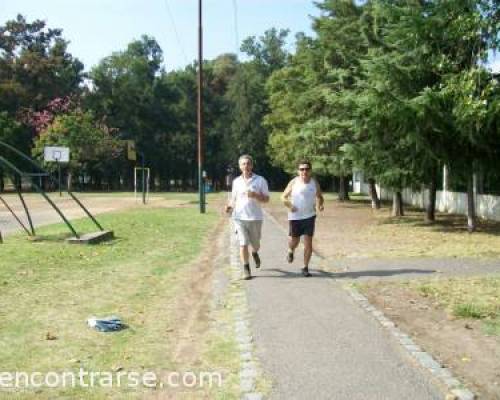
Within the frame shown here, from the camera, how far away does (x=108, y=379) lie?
17.3ft

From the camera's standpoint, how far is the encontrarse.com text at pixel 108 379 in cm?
514

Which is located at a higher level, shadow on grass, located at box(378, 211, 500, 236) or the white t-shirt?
the white t-shirt

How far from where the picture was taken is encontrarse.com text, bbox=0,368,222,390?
16.9 ft

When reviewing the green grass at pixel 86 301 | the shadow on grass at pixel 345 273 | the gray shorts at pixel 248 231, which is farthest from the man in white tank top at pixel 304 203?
the green grass at pixel 86 301

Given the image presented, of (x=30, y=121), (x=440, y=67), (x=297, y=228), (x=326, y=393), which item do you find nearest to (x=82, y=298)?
(x=297, y=228)

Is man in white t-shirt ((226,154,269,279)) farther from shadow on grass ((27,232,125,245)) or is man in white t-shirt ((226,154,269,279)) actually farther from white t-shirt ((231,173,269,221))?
shadow on grass ((27,232,125,245))

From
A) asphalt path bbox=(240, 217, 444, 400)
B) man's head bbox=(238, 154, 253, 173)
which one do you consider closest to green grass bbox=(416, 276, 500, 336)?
asphalt path bbox=(240, 217, 444, 400)

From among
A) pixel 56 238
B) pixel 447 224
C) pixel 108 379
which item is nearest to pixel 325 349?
pixel 108 379

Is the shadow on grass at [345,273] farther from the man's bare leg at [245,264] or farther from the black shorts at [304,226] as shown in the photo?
the black shorts at [304,226]

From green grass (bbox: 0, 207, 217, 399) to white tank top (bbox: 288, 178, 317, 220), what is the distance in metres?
2.20

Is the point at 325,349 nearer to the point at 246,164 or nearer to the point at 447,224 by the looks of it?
the point at 246,164

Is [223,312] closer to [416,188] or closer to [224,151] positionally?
[416,188]

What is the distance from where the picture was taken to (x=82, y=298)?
340 inches

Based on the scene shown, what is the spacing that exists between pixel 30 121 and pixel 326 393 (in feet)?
205
